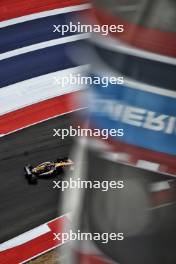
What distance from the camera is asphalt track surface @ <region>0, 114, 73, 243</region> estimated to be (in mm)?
12781

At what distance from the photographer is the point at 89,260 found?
18.4 feet

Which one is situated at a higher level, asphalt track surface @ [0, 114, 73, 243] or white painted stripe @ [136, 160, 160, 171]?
white painted stripe @ [136, 160, 160, 171]

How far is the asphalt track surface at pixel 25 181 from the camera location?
503 inches

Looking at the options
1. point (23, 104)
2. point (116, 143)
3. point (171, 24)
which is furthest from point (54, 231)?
point (171, 24)

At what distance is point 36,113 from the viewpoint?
16859mm

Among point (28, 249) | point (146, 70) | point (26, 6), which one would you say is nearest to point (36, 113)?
point (28, 249)

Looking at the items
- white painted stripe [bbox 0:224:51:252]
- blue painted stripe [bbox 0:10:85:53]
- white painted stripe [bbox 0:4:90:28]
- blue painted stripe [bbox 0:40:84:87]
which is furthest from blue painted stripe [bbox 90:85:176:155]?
white painted stripe [bbox 0:4:90:28]

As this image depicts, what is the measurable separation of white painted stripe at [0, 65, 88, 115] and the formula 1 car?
134 inches

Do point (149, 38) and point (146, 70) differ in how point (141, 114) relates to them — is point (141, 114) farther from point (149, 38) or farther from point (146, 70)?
point (149, 38)

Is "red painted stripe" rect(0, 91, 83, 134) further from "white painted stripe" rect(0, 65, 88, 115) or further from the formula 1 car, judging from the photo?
the formula 1 car

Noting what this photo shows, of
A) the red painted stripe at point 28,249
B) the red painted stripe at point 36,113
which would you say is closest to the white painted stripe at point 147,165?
the red painted stripe at point 28,249

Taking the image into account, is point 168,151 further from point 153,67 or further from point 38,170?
point 38,170

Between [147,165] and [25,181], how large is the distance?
30.9 feet

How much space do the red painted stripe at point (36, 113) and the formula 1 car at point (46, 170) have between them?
2437mm
